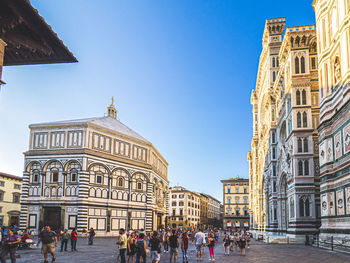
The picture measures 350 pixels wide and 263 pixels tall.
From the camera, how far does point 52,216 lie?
149ft

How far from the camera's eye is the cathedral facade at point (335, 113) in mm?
20969

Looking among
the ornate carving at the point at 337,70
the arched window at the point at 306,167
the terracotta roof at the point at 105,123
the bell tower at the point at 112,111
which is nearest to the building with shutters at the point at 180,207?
the terracotta roof at the point at 105,123

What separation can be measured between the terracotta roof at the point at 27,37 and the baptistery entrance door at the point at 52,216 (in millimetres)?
38032

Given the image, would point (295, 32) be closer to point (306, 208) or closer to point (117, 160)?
point (306, 208)

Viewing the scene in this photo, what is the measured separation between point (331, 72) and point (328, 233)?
34.6 ft

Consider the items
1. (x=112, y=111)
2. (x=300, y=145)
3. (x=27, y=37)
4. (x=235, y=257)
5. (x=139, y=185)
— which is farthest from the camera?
(x=112, y=111)

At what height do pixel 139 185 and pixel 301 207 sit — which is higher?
pixel 139 185

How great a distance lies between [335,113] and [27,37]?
1902 centimetres

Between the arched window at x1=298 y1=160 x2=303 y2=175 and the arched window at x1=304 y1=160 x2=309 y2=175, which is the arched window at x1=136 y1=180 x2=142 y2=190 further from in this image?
the arched window at x1=304 y1=160 x2=309 y2=175

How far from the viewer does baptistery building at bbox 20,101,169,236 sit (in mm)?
45188

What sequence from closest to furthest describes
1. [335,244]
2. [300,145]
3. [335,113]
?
[335,244] → [335,113] → [300,145]

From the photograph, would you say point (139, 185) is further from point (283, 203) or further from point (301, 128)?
point (301, 128)

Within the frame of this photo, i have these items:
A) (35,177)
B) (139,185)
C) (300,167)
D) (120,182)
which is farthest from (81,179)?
(300,167)

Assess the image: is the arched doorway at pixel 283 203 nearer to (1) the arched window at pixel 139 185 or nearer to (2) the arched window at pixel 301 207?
(2) the arched window at pixel 301 207
